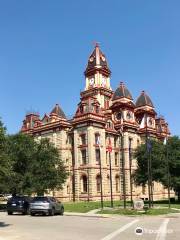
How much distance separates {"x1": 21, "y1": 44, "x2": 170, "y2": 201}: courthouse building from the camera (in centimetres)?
7194

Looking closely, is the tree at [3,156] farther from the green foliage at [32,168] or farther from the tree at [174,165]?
the tree at [174,165]

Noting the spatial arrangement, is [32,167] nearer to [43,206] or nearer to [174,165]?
[43,206]

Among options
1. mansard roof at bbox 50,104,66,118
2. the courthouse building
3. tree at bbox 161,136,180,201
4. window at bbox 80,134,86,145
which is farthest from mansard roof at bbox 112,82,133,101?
tree at bbox 161,136,180,201

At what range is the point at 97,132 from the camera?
73.1 meters

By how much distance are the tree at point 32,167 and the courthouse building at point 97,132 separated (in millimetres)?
13355

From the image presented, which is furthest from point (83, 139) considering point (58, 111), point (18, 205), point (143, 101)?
point (18, 205)

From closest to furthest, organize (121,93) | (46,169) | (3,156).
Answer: (3,156) → (46,169) → (121,93)

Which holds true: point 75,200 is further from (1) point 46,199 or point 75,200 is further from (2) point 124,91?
(1) point 46,199

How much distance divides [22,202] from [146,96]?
57607mm

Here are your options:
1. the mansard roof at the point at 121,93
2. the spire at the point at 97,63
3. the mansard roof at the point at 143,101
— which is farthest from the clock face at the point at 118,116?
the spire at the point at 97,63

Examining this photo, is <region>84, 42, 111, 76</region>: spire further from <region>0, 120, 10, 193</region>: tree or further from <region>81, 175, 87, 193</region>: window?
<region>0, 120, 10, 193</region>: tree

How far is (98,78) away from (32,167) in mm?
39295

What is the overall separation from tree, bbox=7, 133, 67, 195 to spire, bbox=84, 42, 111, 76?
35762mm

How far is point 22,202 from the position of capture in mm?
37469
